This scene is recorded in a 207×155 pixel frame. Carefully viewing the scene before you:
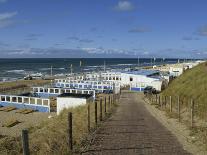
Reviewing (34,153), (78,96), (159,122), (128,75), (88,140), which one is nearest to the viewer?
(34,153)

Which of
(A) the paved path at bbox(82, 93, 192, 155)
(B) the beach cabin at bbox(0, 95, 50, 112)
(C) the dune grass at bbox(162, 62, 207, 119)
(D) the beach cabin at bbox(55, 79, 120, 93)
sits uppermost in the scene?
(C) the dune grass at bbox(162, 62, 207, 119)

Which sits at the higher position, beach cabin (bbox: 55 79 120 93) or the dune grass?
the dune grass

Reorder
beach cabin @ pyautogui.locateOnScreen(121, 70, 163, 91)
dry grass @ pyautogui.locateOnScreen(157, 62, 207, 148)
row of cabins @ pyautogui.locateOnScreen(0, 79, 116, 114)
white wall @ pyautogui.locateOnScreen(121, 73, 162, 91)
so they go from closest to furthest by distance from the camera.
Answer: dry grass @ pyautogui.locateOnScreen(157, 62, 207, 148) < row of cabins @ pyautogui.locateOnScreen(0, 79, 116, 114) < white wall @ pyautogui.locateOnScreen(121, 73, 162, 91) < beach cabin @ pyautogui.locateOnScreen(121, 70, 163, 91)

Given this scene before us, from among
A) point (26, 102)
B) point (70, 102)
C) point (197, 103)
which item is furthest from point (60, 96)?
point (197, 103)

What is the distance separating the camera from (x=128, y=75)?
202 feet

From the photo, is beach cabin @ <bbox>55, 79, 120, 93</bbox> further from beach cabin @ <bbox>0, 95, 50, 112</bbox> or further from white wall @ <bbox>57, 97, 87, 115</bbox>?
white wall @ <bbox>57, 97, 87, 115</bbox>

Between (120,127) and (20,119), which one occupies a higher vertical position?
(120,127)

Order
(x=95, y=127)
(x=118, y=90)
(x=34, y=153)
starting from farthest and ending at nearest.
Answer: (x=118, y=90) → (x=95, y=127) → (x=34, y=153)

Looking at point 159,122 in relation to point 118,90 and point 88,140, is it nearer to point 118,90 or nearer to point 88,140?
point 88,140

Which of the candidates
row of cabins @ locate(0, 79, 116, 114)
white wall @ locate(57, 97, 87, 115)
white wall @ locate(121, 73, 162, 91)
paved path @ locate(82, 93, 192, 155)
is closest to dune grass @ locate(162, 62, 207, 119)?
paved path @ locate(82, 93, 192, 155)

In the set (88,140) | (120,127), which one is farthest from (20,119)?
(88,140)

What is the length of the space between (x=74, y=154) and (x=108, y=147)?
170 centimetres

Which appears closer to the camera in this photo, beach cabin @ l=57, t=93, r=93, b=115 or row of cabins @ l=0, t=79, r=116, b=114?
beach cabin @ l=57, t=93, r=93, b=115

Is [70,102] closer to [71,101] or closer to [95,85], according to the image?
[71,101]
